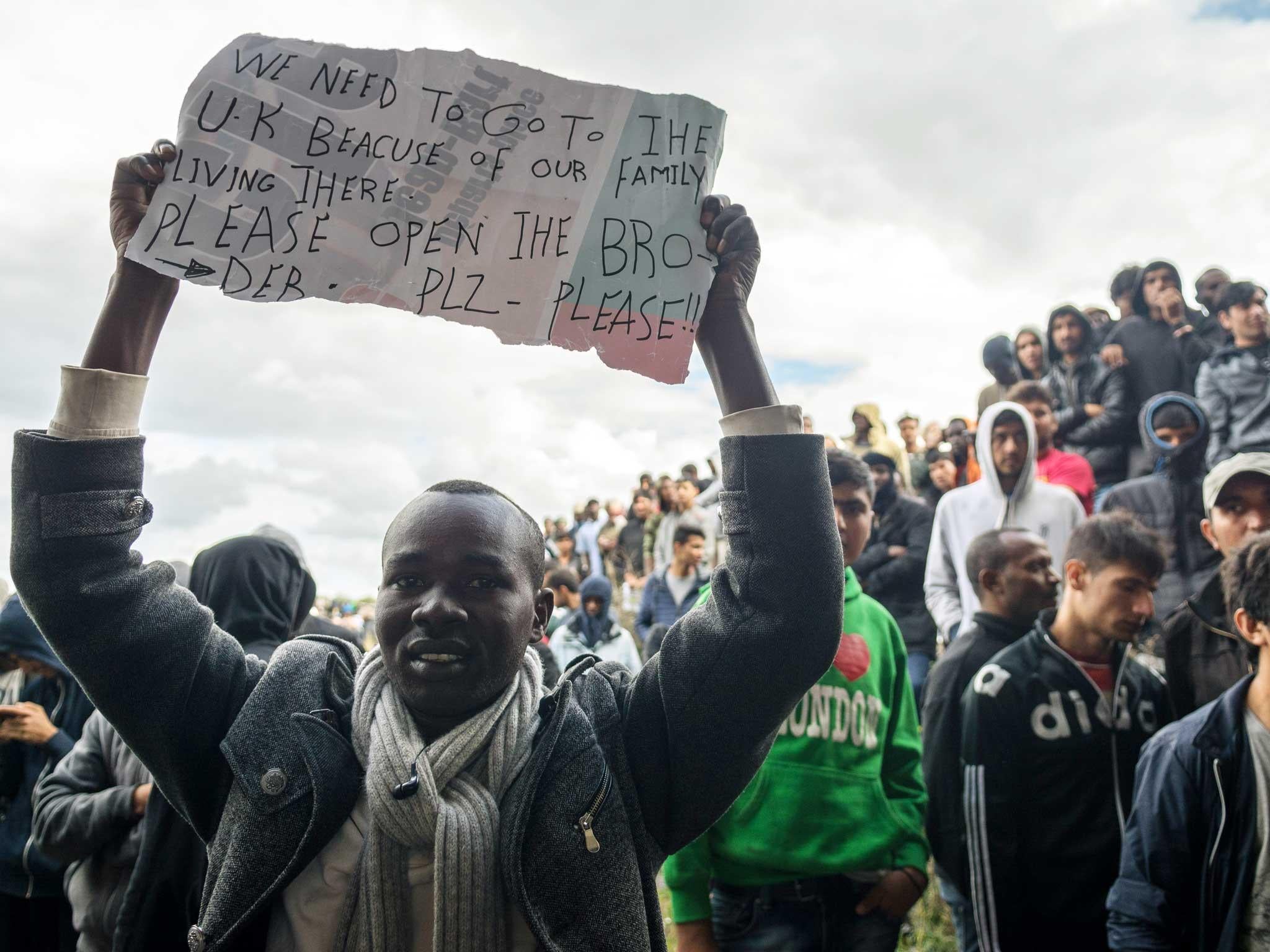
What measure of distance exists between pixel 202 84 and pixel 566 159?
2.28 ft

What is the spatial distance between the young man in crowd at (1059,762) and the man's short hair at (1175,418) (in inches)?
93.1

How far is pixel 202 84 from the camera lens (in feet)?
6.13

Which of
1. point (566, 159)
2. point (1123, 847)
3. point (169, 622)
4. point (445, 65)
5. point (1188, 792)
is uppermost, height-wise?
point (445, 65)

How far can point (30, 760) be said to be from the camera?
3.69 metres

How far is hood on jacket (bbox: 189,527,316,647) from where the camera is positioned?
10.3 feet

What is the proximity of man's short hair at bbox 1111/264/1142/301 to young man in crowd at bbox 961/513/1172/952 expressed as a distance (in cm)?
520

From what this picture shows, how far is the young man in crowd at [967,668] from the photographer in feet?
10.9

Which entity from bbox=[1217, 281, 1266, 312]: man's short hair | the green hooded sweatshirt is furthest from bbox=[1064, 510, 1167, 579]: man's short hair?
bbox=[1217, 281, 1266, 312]: man's short hair

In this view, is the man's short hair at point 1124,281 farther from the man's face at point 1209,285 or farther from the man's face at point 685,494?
the man's face at point 685,494

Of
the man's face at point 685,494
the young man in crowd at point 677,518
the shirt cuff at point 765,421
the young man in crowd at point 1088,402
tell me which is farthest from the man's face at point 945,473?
the shirt cuff at point 765,421

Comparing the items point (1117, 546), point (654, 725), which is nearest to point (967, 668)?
point (1117, 546)

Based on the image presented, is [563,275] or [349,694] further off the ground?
[563,275]

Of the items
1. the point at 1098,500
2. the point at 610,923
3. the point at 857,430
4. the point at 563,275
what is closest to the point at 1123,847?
the point at 610,923

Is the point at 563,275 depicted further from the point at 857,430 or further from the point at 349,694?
the point at 857,430
